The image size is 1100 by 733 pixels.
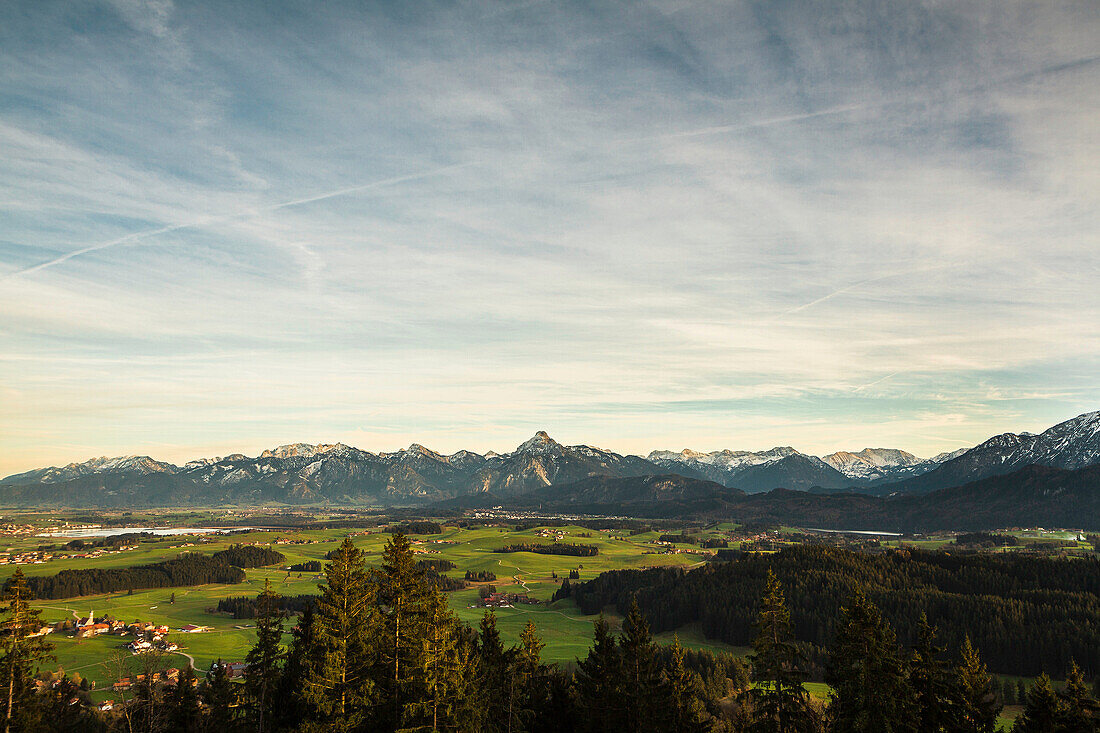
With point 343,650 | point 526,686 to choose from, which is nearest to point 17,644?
point 343,650

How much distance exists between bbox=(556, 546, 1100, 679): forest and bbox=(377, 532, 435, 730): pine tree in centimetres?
10598

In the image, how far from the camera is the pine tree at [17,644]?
34094 millimetres

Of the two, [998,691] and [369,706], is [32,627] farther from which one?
[998,691]

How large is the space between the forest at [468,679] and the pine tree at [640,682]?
0.08 m

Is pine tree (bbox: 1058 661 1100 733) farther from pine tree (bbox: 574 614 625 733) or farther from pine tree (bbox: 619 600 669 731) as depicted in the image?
pine tree (bbox: 574 614 625 733)

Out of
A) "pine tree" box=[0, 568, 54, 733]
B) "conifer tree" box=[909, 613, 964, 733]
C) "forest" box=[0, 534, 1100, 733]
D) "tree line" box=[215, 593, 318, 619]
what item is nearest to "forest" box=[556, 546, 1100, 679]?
"tree line" box=[215, 593, 318, 619]

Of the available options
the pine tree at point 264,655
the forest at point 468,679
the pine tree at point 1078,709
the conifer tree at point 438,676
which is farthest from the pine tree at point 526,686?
the pine tree at point 1078,709

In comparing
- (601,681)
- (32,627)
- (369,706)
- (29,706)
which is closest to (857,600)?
(601,681)

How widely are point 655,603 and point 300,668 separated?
456ft

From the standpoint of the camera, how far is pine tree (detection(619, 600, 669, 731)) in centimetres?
4203

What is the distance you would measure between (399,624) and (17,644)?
20.3m

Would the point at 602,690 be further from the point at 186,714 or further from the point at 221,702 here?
the point at 186,714

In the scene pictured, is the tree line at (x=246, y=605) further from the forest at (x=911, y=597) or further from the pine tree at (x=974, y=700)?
the pine tree at (x=974, y=700)

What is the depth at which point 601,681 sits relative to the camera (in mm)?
46062
